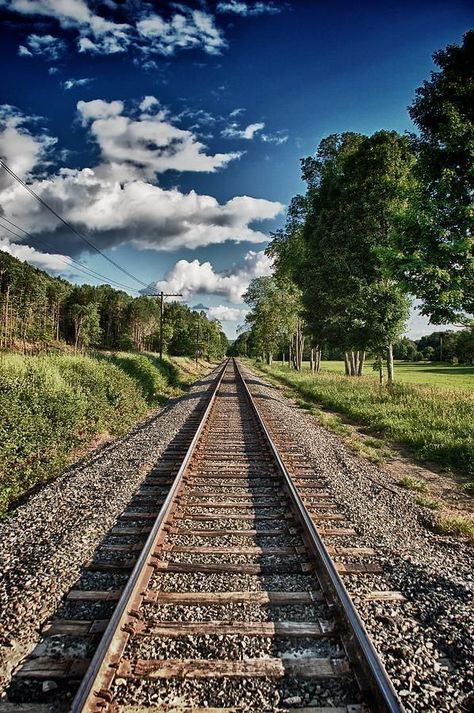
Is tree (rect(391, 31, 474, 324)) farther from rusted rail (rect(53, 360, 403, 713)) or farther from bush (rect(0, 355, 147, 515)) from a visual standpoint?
bush (rect(0, 355, 147, 515))

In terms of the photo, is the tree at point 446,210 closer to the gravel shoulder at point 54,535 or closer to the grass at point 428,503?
the grass at point 428,503

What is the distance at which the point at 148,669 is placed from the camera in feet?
9.02

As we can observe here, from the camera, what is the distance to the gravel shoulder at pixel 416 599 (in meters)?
2.73

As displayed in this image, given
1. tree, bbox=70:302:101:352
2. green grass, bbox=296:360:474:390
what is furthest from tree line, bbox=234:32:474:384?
tree, bbox=70:302:101:352

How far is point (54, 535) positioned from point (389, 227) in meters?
18.8

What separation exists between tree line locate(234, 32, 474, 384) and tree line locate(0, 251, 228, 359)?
33.9 metres

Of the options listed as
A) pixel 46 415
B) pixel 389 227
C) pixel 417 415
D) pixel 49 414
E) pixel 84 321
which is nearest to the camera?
pixel 46 415

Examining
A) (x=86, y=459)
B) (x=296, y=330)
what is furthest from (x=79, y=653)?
(x=296, y=330)

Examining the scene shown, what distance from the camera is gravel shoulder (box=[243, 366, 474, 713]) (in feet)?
8.95

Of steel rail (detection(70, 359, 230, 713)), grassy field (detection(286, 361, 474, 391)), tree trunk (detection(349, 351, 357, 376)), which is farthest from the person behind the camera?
grassy field (detection(286, 361, 474, 391))

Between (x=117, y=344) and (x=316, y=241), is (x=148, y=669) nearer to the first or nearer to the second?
(x=316, y=241)

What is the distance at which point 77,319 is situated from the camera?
254 feet

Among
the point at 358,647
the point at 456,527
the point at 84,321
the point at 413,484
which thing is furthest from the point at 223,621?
the point at 84,321

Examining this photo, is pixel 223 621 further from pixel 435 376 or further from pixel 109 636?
pixel 435 376
